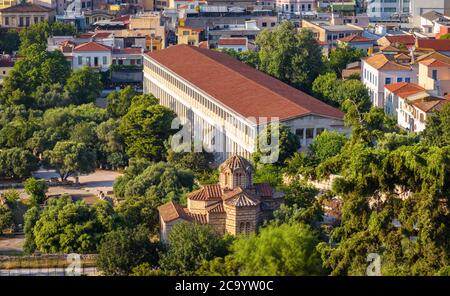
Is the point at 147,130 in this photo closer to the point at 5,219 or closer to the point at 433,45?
the point at 5,219

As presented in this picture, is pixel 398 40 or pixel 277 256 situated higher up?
pixel 277 256

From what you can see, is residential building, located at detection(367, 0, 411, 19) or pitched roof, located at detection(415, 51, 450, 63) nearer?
pitched roof, located at detection(415, 51, 450, 63)

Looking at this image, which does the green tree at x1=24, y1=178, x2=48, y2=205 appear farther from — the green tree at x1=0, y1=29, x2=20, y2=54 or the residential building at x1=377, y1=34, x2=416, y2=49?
the green tree at x1=0, y1=29, x2=20, y2=54

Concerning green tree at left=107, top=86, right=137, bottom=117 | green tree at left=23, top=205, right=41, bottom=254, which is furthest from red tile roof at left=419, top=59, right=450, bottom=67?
green tree at left=23, top=205, right=41, bottom=254


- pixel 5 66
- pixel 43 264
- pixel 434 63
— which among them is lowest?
pixel 43 264

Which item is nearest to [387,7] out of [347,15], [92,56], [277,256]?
[347,15]

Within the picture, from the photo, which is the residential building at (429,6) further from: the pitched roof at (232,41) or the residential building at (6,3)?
the residential building at (6,3)

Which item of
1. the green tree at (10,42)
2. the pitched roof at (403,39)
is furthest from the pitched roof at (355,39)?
the green tree at (10,42)
